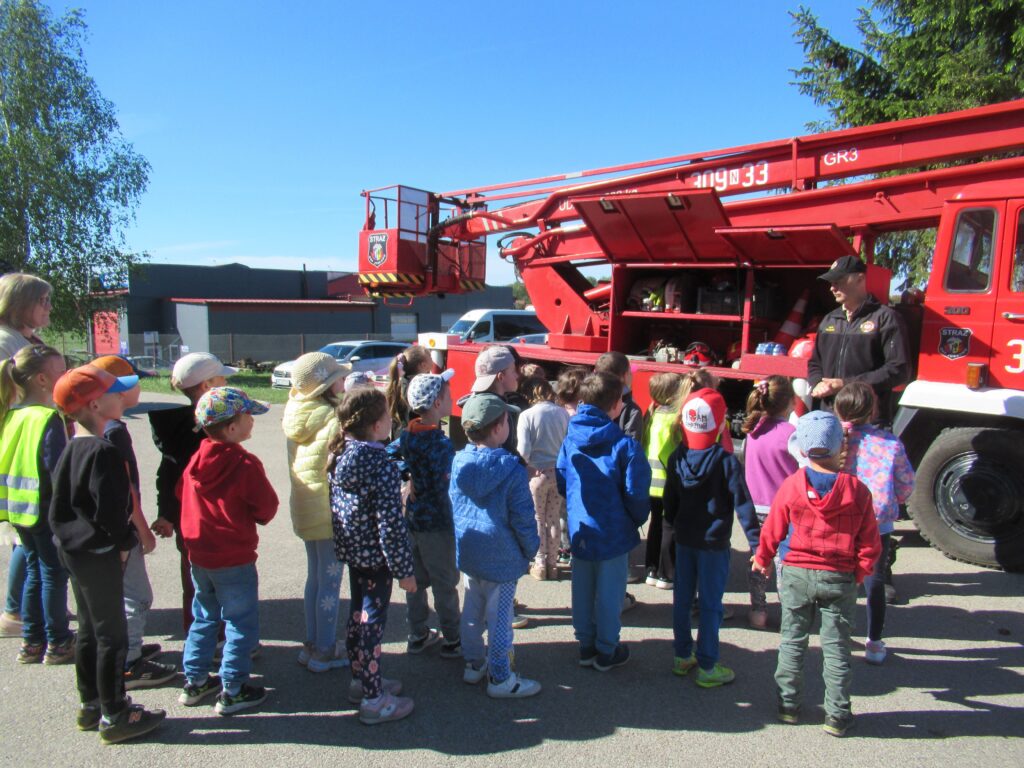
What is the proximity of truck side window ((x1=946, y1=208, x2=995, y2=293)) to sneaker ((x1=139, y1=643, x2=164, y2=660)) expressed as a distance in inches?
245

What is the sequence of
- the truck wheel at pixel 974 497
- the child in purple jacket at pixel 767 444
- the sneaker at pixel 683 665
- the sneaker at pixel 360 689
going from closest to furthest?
1. the sneaker at pixel 360 689
2. the sneaker at pixel 683 665
3. the child in purple jacket at pixel 767 444
4. the truck wheel at pixel 974 497

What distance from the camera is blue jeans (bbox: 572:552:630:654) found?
152 inches

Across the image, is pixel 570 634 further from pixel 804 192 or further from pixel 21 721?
pixel 804 192

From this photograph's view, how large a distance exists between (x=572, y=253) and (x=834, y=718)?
657 cm

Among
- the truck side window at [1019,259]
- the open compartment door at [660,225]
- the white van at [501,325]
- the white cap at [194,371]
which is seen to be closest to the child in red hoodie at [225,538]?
the white cap at [194,371]

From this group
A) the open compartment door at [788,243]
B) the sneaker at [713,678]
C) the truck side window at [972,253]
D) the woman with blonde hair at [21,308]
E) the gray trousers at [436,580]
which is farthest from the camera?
the open compartment door at [788,243]

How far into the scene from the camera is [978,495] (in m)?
5.52

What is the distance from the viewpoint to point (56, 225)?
22.4m

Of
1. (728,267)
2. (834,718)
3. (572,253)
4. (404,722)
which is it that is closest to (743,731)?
(834,718)

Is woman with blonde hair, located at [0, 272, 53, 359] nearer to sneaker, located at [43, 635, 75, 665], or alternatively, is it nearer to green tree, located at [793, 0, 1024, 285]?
sneaker, located at [43, 635, 75, 665]

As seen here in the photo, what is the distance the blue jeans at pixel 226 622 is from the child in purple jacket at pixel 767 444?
2865 mm

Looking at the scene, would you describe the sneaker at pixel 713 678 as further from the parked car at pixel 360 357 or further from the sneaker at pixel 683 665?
the parked car at pixel 360 357

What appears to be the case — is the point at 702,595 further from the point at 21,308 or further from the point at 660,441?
the point at 21,308

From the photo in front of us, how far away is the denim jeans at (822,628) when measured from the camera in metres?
3.25
